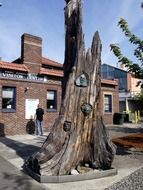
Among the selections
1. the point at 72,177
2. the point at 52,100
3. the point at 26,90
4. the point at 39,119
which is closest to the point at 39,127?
the point at 39,119

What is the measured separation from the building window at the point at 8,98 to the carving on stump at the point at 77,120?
29.4 ft

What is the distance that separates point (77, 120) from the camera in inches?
317

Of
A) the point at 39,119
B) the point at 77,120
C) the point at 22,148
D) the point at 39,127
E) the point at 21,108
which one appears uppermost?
the point at 21,108

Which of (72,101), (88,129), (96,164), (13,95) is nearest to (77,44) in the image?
(72,101)

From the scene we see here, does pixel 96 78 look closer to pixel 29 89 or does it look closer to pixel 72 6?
pixel 72 6

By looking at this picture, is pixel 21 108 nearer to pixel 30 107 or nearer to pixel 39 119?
pixel 30 107

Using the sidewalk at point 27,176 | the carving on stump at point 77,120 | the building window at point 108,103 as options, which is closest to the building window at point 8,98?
the sidewalk at point 27,176

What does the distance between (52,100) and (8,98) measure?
11.8 feet

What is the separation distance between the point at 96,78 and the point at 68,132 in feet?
6.04

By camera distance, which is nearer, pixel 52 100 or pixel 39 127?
pixel 39 127

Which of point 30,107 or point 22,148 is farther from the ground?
point 30,107

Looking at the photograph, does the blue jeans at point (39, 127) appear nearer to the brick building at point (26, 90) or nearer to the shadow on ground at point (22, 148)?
the brick building at point (26, 90)

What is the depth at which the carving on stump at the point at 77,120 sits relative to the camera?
7.78 meters

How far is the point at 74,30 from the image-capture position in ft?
27.8
